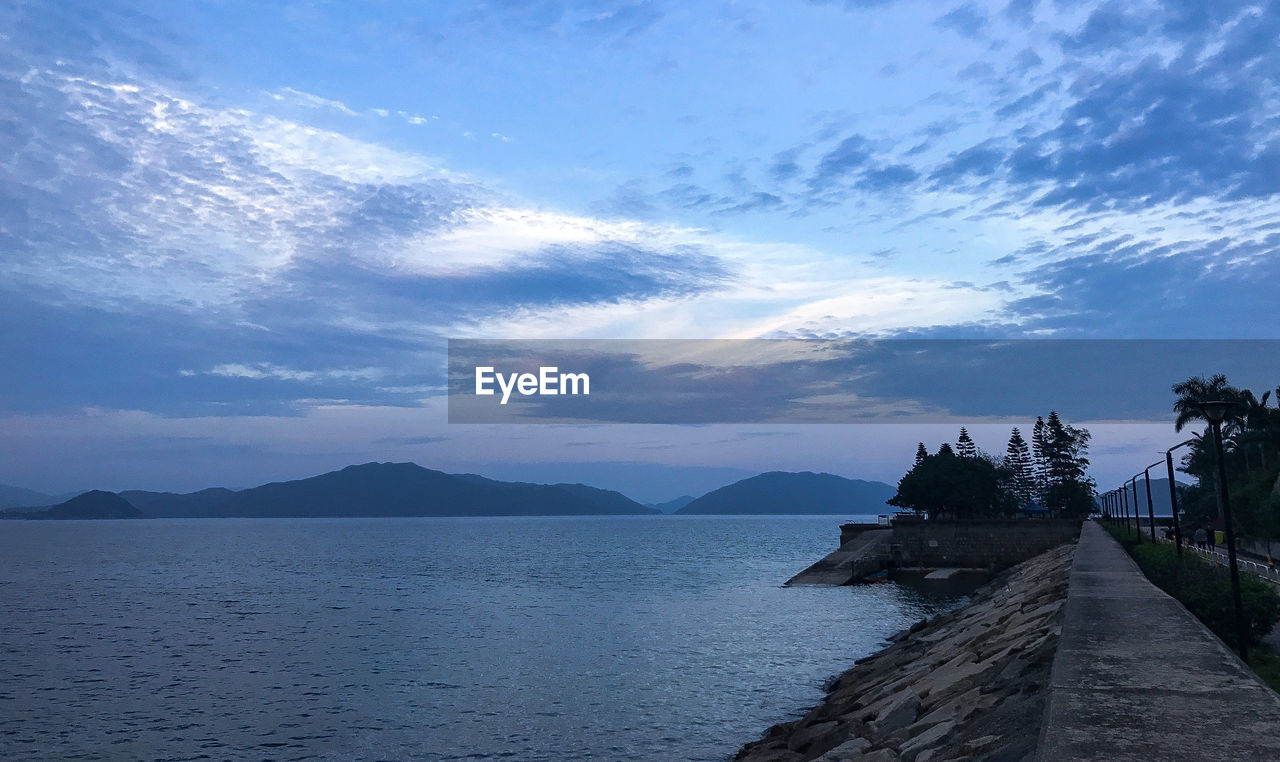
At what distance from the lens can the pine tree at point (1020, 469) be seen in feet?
405

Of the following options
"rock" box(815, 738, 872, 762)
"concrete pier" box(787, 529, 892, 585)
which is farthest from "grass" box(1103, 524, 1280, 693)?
"concrete pier" box(787, 529, 892, 585)

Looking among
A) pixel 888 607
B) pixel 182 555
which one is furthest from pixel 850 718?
pixel 182 555

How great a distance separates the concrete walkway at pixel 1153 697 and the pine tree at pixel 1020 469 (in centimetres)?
11589

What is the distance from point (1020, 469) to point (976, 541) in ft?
179

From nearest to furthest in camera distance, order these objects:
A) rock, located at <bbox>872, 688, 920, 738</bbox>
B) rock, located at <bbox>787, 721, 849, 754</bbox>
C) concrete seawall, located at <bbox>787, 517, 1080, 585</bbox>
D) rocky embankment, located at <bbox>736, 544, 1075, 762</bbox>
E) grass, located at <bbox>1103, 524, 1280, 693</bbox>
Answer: rocky embankment, located at <bbox>736, 544, 1075, 762</bbox>
rock, located at <bbox>872, 688, 920, 738</bbox>
grass, located at <bbox>1103, 524, 1280, 693</bbox>
rock, located at <bbox>787, 721, 849, 754</bbox>
concrete seawall, located at <bbox>787, 517, 1080, 585</bbox>

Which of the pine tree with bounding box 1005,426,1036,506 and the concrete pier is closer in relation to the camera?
the concrete pier

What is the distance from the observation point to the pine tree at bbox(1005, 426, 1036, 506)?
405 ft

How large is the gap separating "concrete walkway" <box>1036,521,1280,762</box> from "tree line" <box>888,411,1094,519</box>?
82131 millimetres

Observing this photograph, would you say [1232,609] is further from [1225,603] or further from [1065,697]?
[1065,697]

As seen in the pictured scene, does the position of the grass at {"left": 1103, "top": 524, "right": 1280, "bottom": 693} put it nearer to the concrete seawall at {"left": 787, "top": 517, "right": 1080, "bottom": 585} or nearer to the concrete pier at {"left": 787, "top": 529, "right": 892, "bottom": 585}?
the concrete pier at {"left": 787, "top": 529, "right": 892, "bottom": 585}

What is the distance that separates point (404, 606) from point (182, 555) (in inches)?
3260

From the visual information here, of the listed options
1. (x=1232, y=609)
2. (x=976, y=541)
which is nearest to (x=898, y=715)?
(x=1232, y=609)

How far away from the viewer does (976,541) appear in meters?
76.1

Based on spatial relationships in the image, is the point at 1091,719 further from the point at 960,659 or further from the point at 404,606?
the point at 404,606
